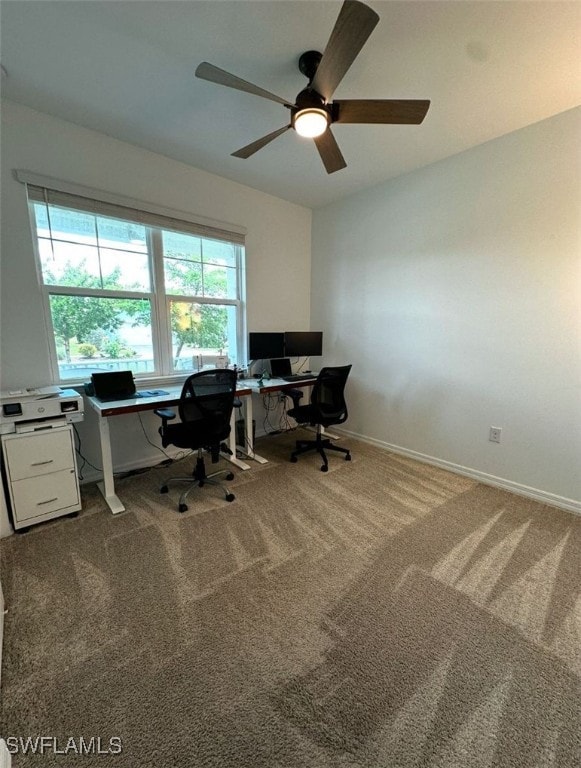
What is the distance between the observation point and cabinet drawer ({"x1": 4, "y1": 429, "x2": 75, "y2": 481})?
1971 millimetres

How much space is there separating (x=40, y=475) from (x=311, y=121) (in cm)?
277

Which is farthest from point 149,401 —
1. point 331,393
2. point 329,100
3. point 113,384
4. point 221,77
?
point 329,100

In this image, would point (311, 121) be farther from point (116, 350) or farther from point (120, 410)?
point (116, 350)

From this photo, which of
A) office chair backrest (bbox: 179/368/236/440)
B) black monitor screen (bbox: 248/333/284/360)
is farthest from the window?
office chair backrest (bbox: 179/368/236/440)

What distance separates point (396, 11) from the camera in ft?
4.86

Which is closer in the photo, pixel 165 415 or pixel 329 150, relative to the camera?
pixel 329 150

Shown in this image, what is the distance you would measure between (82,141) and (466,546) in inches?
159

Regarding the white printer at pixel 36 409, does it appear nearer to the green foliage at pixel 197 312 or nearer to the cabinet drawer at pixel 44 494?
the cabinet drawer at pixel 44 494

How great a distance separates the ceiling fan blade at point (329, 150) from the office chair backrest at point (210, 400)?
162 cm

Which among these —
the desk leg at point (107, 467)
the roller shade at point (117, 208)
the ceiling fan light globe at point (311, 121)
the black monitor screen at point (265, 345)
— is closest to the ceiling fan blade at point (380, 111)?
the ceiling fan light globe at point (311, 121)

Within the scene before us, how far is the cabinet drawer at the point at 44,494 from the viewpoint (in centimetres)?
202

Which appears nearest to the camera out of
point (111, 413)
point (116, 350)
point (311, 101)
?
point (311, 101)

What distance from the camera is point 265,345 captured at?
3572mm

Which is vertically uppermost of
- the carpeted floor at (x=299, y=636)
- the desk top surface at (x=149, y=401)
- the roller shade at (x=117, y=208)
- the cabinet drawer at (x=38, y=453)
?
the roller shade at (x=117, y=208)
